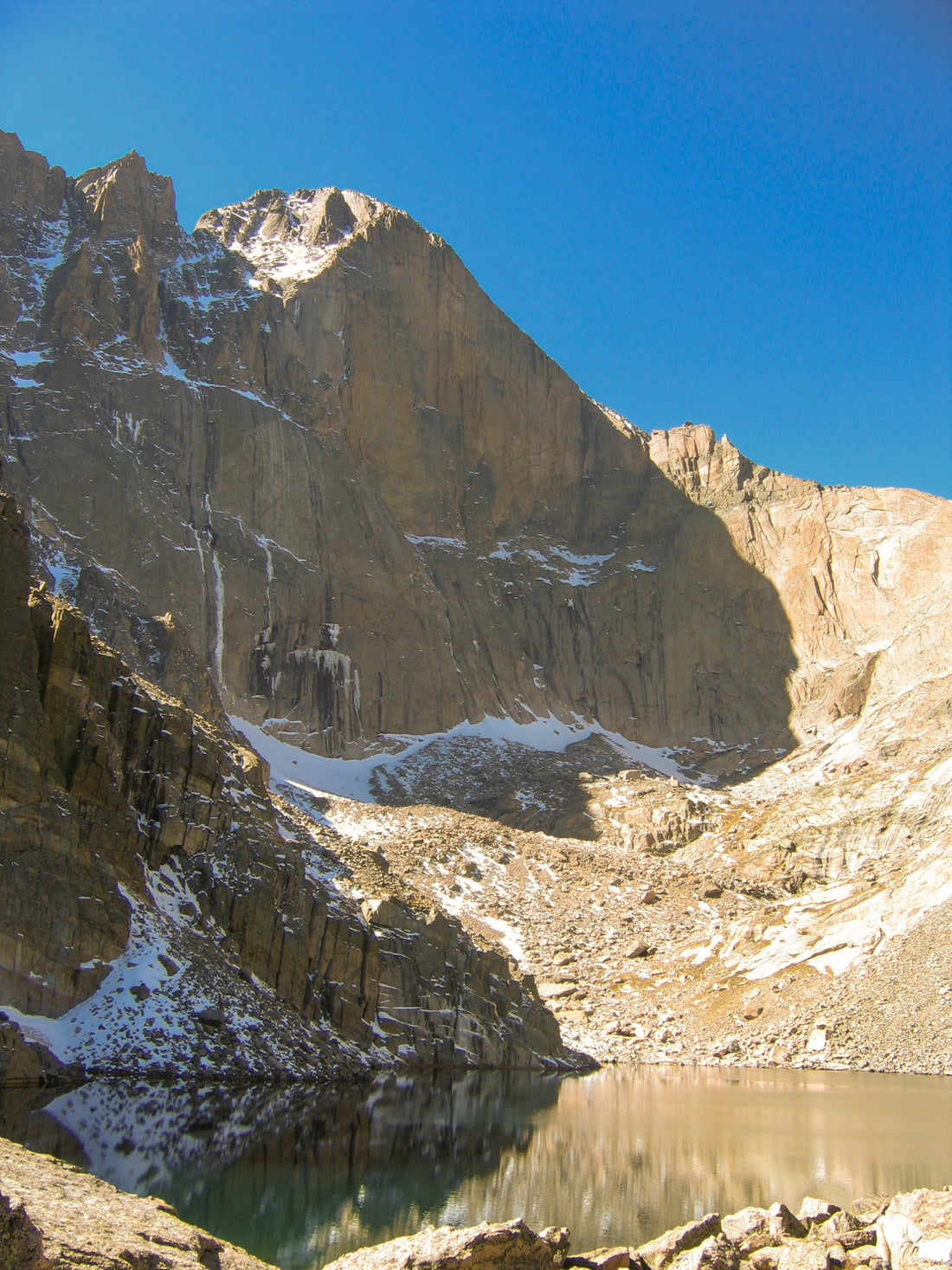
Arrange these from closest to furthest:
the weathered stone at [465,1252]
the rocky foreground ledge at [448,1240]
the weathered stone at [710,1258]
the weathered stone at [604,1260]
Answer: the rocky foreground ledge at [448,1240] → the weathered stone at [465,1252] → the weathered stone at [710,1258] → the weathered stone at [604,1260]

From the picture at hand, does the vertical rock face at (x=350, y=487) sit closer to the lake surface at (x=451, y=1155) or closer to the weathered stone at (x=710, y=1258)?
the lake surface at (x=451, y=1155)

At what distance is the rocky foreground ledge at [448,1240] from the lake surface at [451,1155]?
100 inches

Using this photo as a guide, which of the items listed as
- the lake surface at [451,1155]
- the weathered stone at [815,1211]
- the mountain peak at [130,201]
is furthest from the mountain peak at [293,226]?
the weathered stone at [815,1211]

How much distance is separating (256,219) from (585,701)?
95.6 m

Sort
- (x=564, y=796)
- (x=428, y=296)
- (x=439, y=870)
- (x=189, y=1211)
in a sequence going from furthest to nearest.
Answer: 1. (x=428, y=296)
2. (x=564, y=796)
3. (x=439, y=870)
4. (x=189, y=1211)

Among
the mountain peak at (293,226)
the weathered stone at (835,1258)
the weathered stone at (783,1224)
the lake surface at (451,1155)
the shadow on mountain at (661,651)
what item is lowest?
the lake surface at (451,1155)

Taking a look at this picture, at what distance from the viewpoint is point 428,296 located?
521ft

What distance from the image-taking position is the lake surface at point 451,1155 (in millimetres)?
20594

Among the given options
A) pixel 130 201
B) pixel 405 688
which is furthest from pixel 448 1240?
pixel 130 201

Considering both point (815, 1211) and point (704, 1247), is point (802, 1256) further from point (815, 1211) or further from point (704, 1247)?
point (815, 1211)

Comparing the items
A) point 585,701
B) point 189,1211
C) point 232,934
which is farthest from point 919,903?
point 585,701

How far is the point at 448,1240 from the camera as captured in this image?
15672 mm

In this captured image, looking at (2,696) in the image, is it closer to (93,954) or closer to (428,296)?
(93,954)

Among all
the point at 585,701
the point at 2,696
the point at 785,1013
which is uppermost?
the point at 585,701
